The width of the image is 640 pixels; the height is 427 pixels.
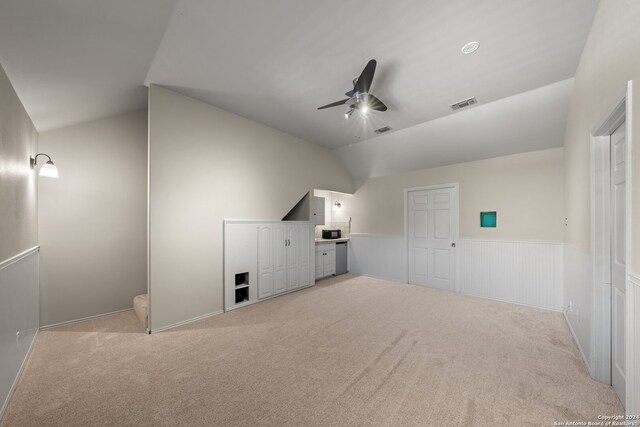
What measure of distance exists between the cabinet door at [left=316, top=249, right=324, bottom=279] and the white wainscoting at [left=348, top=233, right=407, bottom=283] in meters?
1.01

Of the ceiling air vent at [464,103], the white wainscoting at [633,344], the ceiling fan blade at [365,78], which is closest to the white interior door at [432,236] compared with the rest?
the ceiling air vent at [464,103]

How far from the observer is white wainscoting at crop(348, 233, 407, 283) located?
219 inches

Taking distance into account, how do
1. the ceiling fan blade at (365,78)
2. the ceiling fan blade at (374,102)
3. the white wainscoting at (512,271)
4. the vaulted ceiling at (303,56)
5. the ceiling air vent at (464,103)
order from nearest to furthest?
the vaulted ceiling at (303,56)
the ceiling fan blade at (365,78)
the ceiling fan blade at (374,102)
the ceiling air vent at (464,103)
the white wainscoting at (512,271)

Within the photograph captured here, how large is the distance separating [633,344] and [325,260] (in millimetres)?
4822

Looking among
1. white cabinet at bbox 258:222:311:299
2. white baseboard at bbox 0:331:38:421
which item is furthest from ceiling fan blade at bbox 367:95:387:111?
white baseboard at bbox 0:331:38:421

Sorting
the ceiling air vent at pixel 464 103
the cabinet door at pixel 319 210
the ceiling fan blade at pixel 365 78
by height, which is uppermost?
the ceiling air vent at pixel 464 103

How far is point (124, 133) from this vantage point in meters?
3.79

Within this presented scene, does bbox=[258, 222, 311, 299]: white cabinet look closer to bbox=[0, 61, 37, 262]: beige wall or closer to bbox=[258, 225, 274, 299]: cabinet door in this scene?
bbox=[258, 225, 274, 299]: cabinet door

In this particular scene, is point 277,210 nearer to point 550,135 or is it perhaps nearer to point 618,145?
point 618,145

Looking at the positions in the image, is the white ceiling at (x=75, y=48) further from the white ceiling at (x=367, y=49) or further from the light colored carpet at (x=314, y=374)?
the light colored carpet at (x=314, y=374)

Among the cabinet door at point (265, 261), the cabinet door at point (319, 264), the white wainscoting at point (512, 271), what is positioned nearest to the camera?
the white wainscoting at point (512, 271)

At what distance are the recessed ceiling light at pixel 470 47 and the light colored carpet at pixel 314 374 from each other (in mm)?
3058

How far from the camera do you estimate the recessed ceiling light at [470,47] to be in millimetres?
2338

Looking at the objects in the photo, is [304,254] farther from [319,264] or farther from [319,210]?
[319,210]
